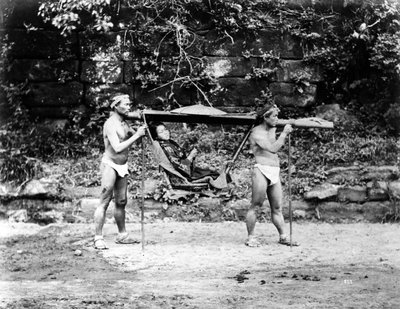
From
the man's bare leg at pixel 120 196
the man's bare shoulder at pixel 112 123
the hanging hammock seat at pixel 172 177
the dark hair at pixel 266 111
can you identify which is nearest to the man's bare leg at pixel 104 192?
the man's bare leg at pixel 120 196

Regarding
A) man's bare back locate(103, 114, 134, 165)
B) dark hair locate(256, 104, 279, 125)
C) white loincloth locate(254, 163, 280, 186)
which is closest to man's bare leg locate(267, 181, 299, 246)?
white loincloth locate(254, 163, 280, 186)

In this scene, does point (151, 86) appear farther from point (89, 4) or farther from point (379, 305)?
point (379, 305)

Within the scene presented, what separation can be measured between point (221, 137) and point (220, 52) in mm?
1554

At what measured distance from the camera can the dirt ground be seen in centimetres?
503

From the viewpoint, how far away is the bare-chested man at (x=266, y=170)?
23.8 ft

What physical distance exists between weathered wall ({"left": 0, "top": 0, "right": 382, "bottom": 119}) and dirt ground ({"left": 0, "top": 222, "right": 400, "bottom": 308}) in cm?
300

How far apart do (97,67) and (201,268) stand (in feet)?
18.4

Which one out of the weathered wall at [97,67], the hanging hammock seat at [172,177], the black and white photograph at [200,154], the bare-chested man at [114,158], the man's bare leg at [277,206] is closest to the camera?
the black and white photograph at [200,154]

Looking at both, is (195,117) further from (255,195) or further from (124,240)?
(124,240)

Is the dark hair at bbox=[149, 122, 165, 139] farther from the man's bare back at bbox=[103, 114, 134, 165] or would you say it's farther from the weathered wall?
the weathered wall

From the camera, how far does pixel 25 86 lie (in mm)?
10688

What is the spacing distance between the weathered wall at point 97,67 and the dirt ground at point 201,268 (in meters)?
3.00

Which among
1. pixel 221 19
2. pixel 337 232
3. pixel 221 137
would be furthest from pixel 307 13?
pixel 337 232

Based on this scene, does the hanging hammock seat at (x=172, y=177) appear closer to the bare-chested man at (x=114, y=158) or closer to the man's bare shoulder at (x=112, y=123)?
the bare-chested man at (x=114, y=158)
